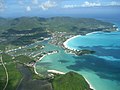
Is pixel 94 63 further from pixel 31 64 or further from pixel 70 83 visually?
pixel 70 83

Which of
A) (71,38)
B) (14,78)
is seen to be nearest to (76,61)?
(14,78)

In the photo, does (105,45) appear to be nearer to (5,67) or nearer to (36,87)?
(5,67)

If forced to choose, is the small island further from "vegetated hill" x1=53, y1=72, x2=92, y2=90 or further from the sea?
the sea

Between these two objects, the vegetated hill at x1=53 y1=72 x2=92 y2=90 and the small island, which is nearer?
the vegetated hill at x1=53 y1=72 x2=92 y2=90

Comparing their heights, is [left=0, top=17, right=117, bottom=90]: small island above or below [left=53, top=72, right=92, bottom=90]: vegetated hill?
below

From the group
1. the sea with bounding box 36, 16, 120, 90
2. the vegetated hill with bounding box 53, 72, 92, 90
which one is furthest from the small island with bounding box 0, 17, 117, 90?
the sea with bounding box 36, 16, 120, 90

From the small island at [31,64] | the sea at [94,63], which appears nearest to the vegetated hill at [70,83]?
the small island at [31,64]
